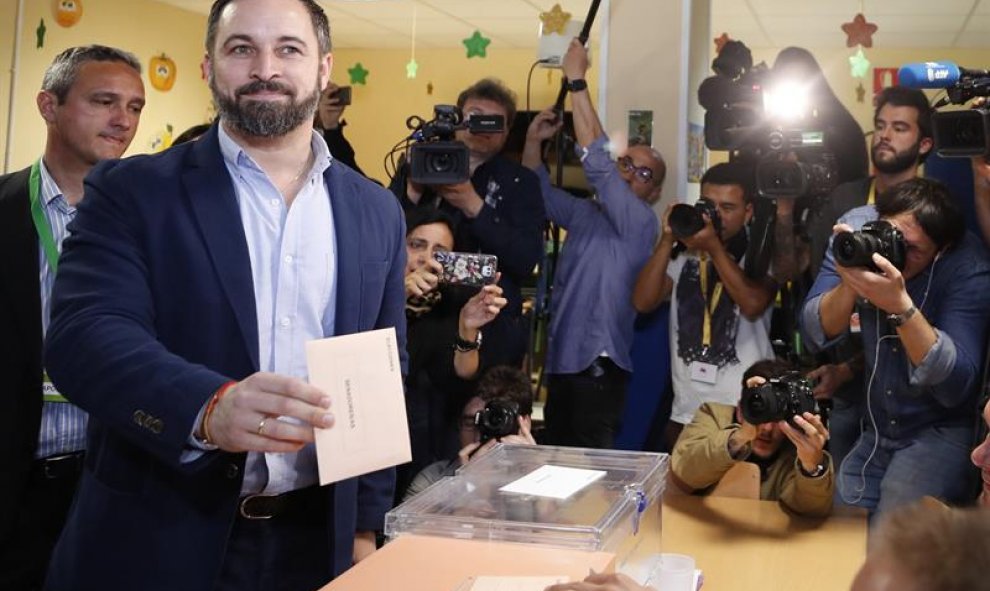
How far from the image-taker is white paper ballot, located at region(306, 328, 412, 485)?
1.27 meters

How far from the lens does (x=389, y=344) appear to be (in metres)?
1.34

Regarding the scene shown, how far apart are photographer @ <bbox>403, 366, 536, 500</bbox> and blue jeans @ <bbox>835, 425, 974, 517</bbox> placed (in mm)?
855

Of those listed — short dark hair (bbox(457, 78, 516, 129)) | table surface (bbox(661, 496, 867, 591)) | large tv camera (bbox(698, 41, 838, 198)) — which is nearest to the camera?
table surface (bbox(661, 496, 867, 591))

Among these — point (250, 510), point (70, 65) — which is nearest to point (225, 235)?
point (250, 510)

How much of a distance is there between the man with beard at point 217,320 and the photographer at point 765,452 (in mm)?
1226

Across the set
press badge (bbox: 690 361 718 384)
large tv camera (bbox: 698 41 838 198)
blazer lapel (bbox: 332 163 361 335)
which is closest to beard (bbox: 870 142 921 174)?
large tv camera (bbox: 698 41 838 198)

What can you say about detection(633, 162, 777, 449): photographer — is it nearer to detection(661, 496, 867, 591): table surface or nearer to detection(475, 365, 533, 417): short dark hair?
detection(475, 365, 533, 417): short dark hair

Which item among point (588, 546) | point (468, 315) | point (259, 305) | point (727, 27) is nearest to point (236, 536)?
point (259, 305)

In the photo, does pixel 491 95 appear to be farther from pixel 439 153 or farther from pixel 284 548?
pixel 284 548

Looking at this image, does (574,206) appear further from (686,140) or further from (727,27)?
(727,27)

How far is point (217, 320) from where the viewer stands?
144cm

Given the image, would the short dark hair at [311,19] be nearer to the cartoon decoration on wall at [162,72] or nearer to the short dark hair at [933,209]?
the short dark hair at [933,209]

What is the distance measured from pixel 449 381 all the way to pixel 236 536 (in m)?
1.51

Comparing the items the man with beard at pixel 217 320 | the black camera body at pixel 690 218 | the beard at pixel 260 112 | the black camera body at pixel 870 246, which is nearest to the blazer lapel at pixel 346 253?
the man with beard at pixel 217 320
